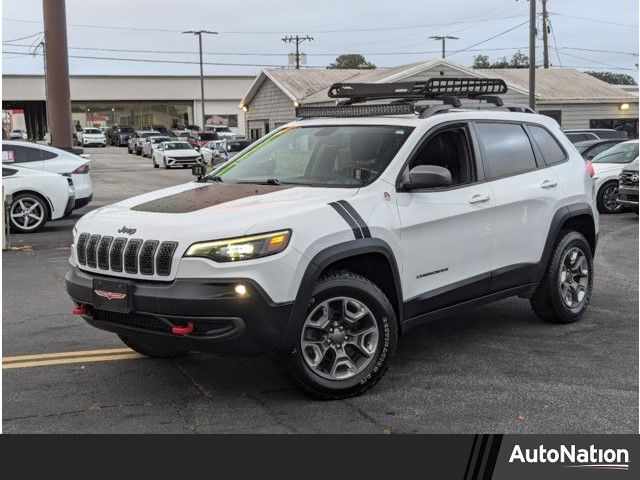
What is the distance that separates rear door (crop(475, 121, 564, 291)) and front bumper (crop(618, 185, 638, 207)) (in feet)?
28.6

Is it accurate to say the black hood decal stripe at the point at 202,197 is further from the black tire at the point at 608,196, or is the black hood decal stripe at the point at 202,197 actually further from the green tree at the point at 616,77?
the green tree at the point at 616,77

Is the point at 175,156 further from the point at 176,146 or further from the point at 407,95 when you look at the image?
the point at 407,95

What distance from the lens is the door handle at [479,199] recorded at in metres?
5.57

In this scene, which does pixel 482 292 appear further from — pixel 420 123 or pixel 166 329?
pixel 166 329

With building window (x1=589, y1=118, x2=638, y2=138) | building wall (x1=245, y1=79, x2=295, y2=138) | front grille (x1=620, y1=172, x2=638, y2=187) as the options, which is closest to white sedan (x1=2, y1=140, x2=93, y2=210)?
front grille (x1=620, y1=172, x2=638, y2=187)

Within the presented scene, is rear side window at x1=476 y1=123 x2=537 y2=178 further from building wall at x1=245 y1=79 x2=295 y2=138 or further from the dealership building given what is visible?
the dealership building

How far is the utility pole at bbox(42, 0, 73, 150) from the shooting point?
918 inches

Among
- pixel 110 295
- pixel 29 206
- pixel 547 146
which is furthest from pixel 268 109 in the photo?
pixel 110 295

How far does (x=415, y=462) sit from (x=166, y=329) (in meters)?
1.58

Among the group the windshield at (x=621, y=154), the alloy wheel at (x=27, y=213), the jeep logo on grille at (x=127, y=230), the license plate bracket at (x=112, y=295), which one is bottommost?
the alloy wheel at (x=27, y=213)

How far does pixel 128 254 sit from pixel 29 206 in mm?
9915

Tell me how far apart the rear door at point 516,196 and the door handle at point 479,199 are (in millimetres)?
118

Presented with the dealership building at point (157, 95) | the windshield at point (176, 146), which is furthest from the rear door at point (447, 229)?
the dealership building at point (157, 95)

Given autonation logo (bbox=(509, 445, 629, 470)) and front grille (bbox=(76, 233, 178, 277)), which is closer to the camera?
autonation logo (bbox=(509, 445, 629, 470))
